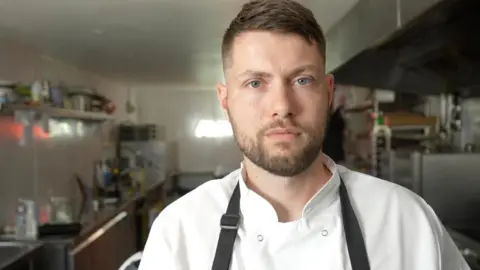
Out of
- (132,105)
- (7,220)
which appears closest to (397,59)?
(7,220)

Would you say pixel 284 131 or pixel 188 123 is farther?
pixel 188 123

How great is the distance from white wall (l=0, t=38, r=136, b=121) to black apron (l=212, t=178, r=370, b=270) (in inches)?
97.9

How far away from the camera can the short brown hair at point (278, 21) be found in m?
1.04

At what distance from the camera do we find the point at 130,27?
9.19 ft

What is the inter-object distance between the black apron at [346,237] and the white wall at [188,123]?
5825 millimetres

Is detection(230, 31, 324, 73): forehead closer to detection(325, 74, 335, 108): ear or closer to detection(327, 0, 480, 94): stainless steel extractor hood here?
detection(325, 74, 335, 108): ear

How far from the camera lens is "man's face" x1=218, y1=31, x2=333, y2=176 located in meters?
1.01

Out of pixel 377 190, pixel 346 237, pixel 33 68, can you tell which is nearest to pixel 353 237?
pixel 346 237

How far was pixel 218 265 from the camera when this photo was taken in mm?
1043

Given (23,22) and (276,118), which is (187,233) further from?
(23,22)

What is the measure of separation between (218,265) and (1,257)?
186cm

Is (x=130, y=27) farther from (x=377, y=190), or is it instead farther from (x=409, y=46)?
(x=377, y=190)

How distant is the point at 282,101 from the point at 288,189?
0.20 metres

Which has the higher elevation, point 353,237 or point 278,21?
point 278,21
